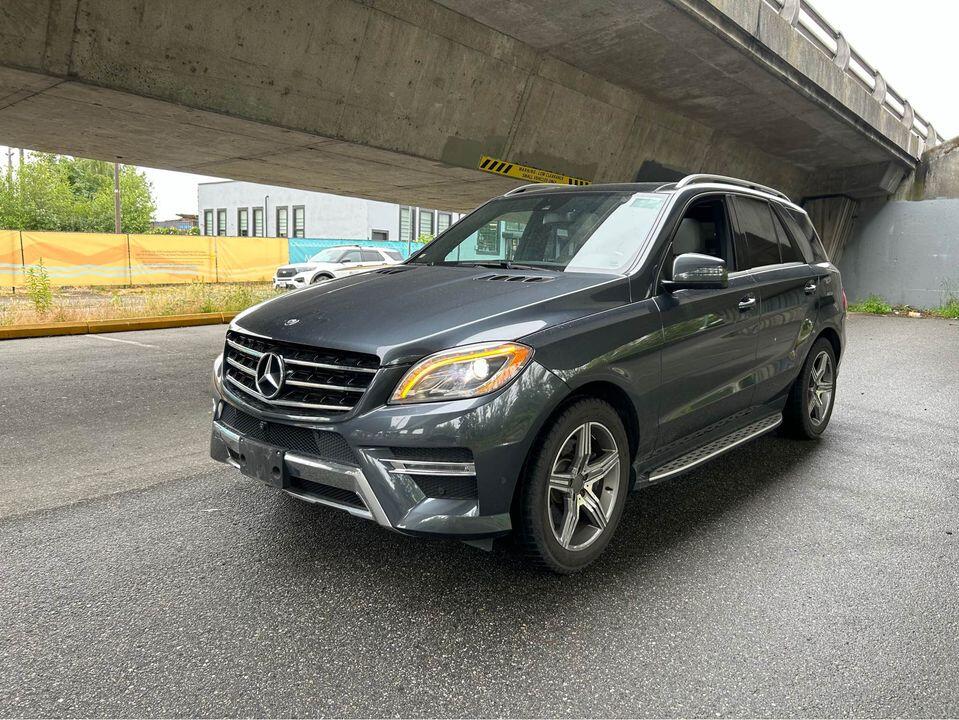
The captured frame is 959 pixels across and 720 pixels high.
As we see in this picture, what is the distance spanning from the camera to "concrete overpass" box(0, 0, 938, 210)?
7.24 meters

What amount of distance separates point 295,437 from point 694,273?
2.09m

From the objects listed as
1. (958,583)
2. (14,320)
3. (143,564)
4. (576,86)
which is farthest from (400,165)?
(958,583)

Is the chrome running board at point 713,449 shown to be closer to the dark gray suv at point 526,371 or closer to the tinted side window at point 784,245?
the dark gray suv at point 526,371

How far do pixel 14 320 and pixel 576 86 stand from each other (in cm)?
989

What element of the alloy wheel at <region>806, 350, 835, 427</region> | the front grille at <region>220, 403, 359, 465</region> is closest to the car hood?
the front grille at <region>220, 403, 359, 465</region>

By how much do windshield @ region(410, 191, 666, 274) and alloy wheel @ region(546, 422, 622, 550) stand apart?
3.04ft

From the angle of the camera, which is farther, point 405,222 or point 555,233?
point 405,222

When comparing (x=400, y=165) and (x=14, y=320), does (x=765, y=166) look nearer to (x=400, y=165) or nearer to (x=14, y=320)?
(x=400, y=165)

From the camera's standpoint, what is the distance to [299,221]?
47844 mm

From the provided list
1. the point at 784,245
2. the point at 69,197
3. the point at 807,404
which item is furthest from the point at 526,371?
the point at 69,197

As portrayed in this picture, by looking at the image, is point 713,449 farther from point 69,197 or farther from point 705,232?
point 69,197

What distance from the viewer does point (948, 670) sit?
101 inches

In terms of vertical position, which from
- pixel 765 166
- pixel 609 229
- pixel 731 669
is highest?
pixel 765 166

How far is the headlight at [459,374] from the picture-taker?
2816 millimetres
